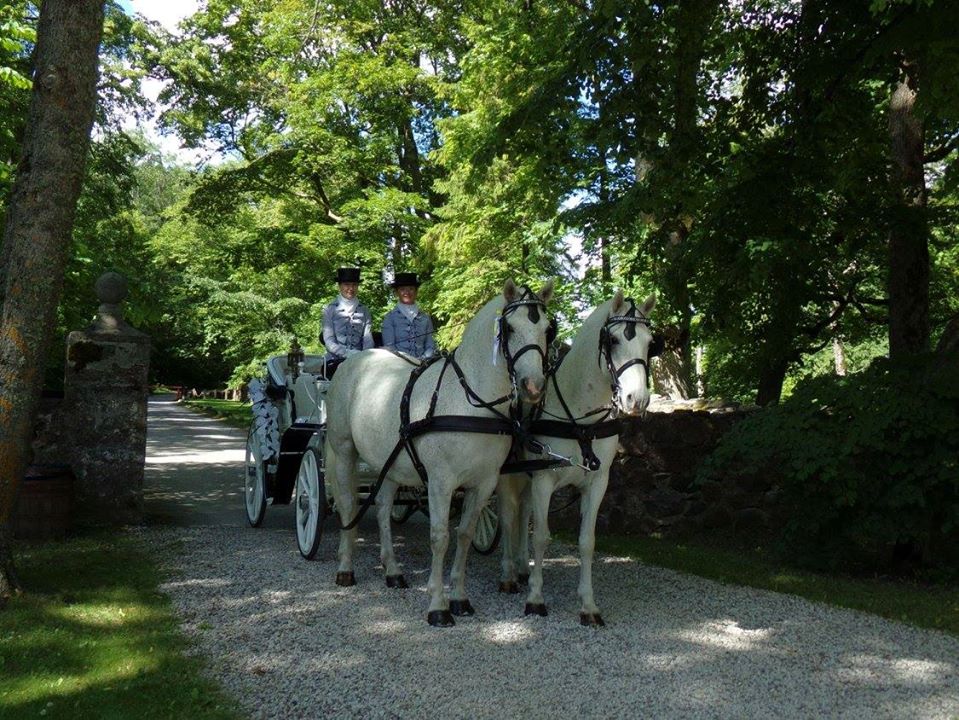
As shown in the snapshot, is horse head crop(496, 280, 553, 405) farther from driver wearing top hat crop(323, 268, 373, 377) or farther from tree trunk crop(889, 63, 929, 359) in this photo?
tree trunk crop(889, 63, 929, 359)

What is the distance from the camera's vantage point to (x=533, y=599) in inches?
237

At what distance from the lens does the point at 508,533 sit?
679 cm

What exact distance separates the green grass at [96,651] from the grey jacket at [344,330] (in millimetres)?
2563

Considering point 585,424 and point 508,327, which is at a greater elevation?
point 508,327

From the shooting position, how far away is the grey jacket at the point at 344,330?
8445 mm

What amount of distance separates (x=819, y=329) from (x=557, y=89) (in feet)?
19.0

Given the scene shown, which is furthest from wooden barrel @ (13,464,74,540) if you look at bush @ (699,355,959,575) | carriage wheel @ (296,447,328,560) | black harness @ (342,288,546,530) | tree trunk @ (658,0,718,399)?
tree trunk @ (658,0,718,399)

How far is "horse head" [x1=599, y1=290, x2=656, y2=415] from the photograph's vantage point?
536 cm

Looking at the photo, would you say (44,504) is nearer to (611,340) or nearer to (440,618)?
(440,618)

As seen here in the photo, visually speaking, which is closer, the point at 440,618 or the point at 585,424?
the point at 440,618

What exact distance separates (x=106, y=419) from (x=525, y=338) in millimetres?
5384

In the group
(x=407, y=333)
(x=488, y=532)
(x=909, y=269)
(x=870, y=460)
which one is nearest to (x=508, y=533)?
(x=488, y=532)

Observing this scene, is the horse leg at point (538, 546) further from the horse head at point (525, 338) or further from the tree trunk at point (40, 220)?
the tree trunk at point (40, 220)

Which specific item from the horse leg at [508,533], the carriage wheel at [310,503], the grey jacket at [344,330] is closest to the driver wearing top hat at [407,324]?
the grey jacket at [344,330]
